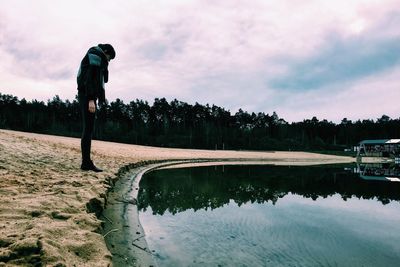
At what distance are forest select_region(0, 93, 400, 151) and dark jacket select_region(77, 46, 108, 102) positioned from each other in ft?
262

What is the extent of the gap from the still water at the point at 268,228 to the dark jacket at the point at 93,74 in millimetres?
2505

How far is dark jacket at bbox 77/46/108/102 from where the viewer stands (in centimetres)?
669

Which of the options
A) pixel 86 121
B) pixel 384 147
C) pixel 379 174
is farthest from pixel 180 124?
pixel 86 121

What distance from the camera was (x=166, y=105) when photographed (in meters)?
110

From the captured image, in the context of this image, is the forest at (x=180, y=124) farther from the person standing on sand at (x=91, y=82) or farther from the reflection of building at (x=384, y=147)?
the person standing on sand at (x=91, y=82)

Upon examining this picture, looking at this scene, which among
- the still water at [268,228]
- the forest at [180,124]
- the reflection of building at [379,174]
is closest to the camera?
the still water at [268,228]

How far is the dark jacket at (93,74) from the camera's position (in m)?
6.69

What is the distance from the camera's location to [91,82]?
6.71 metres

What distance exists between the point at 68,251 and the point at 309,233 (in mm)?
3334

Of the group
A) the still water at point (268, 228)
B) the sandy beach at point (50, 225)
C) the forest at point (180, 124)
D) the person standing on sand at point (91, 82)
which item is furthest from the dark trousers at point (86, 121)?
the forest at point (180, 124)

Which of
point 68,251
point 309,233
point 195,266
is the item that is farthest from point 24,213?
point 309,233

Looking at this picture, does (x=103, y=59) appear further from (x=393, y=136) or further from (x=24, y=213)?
(x=393, y=136)

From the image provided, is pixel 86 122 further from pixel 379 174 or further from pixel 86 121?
pixel 379 174

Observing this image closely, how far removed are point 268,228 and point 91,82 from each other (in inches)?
186
